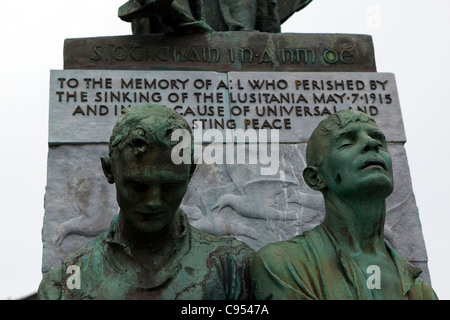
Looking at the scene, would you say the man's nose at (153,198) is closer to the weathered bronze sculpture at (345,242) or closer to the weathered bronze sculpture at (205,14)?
the weathered bronze sculpture at (345,242)

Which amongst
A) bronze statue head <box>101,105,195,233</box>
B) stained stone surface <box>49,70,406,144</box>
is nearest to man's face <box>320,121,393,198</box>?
bronze statue head <box>101,105,195,233</box>

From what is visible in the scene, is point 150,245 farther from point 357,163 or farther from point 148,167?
point 357,163

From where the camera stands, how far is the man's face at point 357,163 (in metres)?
4.92

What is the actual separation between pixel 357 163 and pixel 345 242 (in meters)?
0.45

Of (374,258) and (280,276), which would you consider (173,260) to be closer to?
(280,276)

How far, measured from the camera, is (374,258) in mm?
4953

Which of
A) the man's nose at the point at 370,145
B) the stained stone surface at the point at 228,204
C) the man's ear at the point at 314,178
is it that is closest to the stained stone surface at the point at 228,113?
the stained stone surface at the point at 228,204

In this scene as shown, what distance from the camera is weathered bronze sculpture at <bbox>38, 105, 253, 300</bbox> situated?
4598 mm

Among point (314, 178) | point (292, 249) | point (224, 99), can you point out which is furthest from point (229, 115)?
point (292, 249)

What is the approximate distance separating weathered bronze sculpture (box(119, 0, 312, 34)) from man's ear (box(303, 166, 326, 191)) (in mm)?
2752

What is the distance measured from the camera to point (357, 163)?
4.96 metres

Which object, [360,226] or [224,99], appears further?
[224,99]

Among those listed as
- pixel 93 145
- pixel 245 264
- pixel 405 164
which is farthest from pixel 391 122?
pixel 245 264

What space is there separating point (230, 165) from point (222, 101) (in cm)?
62
